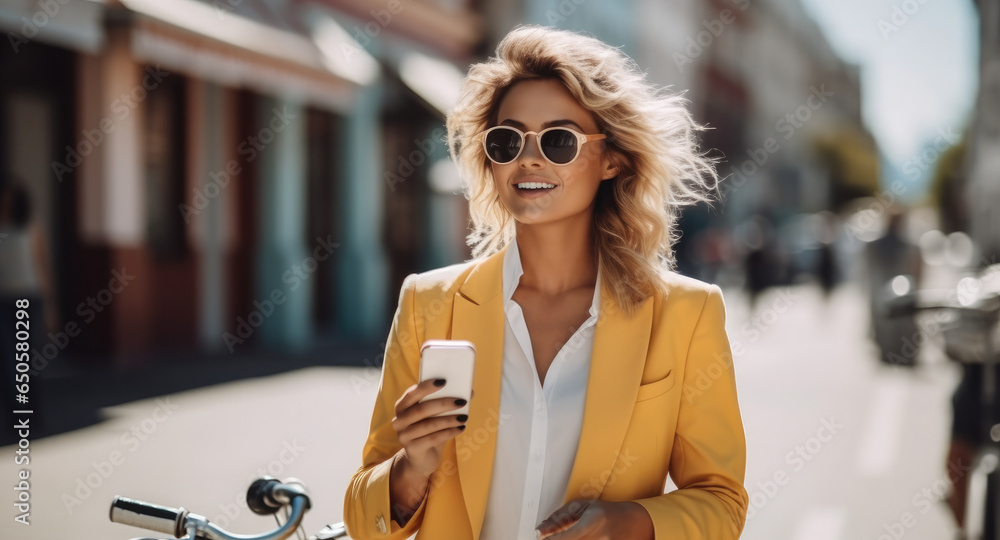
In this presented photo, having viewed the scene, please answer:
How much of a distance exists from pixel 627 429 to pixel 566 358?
203 millimetres

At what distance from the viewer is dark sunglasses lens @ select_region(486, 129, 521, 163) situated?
7.33 feet

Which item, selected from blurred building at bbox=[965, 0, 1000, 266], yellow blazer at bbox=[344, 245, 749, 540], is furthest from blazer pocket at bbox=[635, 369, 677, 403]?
blurred building at bbox=[965, 0, 1000, 266]

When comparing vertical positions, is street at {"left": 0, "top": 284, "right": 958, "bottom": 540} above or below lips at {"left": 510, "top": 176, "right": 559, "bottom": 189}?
below

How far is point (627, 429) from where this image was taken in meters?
2.06

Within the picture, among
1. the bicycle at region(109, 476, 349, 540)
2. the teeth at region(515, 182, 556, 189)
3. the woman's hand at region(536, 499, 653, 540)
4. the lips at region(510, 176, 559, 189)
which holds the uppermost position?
the lips at region(510, 176, 559, 189)

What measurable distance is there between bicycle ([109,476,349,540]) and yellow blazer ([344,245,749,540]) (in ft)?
0.74

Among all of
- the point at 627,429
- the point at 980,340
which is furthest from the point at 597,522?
the point at 980,340

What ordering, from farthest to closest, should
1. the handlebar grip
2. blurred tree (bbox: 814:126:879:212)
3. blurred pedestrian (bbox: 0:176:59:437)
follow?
blurred tree (bbox: 814:126:879:212) < blurred pedestrian (bbox: 0:176:59:437) < the handlebar grip

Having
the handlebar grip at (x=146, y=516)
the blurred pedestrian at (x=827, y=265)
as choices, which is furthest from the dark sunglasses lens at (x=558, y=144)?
the blurred pedestrian at (x=827, y=265)

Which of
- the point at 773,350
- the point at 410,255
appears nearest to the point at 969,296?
the point at 773,350

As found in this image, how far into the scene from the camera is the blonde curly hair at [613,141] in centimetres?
223

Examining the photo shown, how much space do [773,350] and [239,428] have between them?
9242 millimetres

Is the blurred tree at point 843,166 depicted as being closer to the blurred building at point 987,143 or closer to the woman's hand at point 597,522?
the blurred building at point 987,143

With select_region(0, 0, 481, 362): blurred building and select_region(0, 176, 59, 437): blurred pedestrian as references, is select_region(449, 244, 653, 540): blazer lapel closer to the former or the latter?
select_region(0, 176, 59, 437): blurred pedestrian
